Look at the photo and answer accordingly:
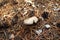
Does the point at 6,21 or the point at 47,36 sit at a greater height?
the point at 6,21

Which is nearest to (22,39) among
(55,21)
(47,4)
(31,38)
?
(31,38)

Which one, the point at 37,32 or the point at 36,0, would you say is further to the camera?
the point at 36,0

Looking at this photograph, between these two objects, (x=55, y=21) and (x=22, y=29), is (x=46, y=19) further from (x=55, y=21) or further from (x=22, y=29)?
(x=22, y=29)

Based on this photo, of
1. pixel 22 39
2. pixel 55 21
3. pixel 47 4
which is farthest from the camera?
pixel 47 4

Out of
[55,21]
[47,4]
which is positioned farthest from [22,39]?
[47,4]

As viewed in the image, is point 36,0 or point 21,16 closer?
point 21,16

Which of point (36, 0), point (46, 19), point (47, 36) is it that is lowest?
point (47, 36)

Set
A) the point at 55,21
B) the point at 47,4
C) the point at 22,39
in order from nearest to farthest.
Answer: the point at 22,39 → the point at 55,21 → the point at 47,4

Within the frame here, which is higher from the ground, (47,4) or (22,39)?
(47,4)

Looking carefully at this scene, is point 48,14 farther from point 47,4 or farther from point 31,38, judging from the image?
point 31,38
